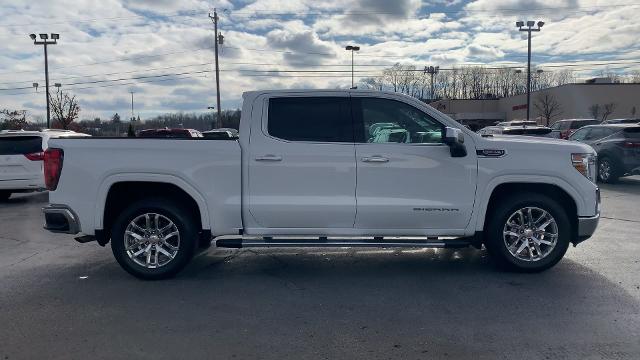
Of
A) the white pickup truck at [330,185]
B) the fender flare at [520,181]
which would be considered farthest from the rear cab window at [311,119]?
the fender flare at [520,181]

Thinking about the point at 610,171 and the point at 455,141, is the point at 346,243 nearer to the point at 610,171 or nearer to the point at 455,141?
the point at 455,141

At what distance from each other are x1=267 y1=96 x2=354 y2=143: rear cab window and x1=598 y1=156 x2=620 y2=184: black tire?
11740 millimetres

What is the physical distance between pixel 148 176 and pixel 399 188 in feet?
8.78

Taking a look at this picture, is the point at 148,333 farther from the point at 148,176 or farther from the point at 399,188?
the point at 399,188

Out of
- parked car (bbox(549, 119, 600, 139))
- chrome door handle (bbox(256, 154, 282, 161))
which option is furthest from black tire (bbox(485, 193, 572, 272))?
parked car (bbox(549, 119, 600, 139))

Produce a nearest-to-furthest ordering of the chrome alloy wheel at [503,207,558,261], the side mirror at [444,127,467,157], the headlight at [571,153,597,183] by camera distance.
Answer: the side mirror at [444,127,467,157] < the headlight at [571,153,597,183] < the chrome alloy wheel at [503,207,558,261]

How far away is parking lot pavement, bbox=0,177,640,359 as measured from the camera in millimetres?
4121

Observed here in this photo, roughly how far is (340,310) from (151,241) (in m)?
2.34

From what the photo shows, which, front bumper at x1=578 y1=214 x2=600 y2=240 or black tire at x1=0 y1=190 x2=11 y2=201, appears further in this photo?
black tire at x1=0 y1=190 x2=11 y2=201

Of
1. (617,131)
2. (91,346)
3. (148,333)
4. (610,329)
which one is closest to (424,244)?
(610,329)

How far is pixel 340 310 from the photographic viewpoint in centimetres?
494

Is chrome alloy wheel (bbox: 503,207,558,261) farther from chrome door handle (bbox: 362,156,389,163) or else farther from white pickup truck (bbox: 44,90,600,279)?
chrome door handle (bbox: 362,156,389,163)

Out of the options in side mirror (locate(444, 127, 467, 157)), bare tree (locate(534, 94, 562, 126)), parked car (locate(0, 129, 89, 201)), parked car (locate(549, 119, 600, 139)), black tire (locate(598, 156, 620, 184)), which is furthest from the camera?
bare tree (locate(534, 94, 562, 126))

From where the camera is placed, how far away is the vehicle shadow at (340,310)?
13.5 ft
